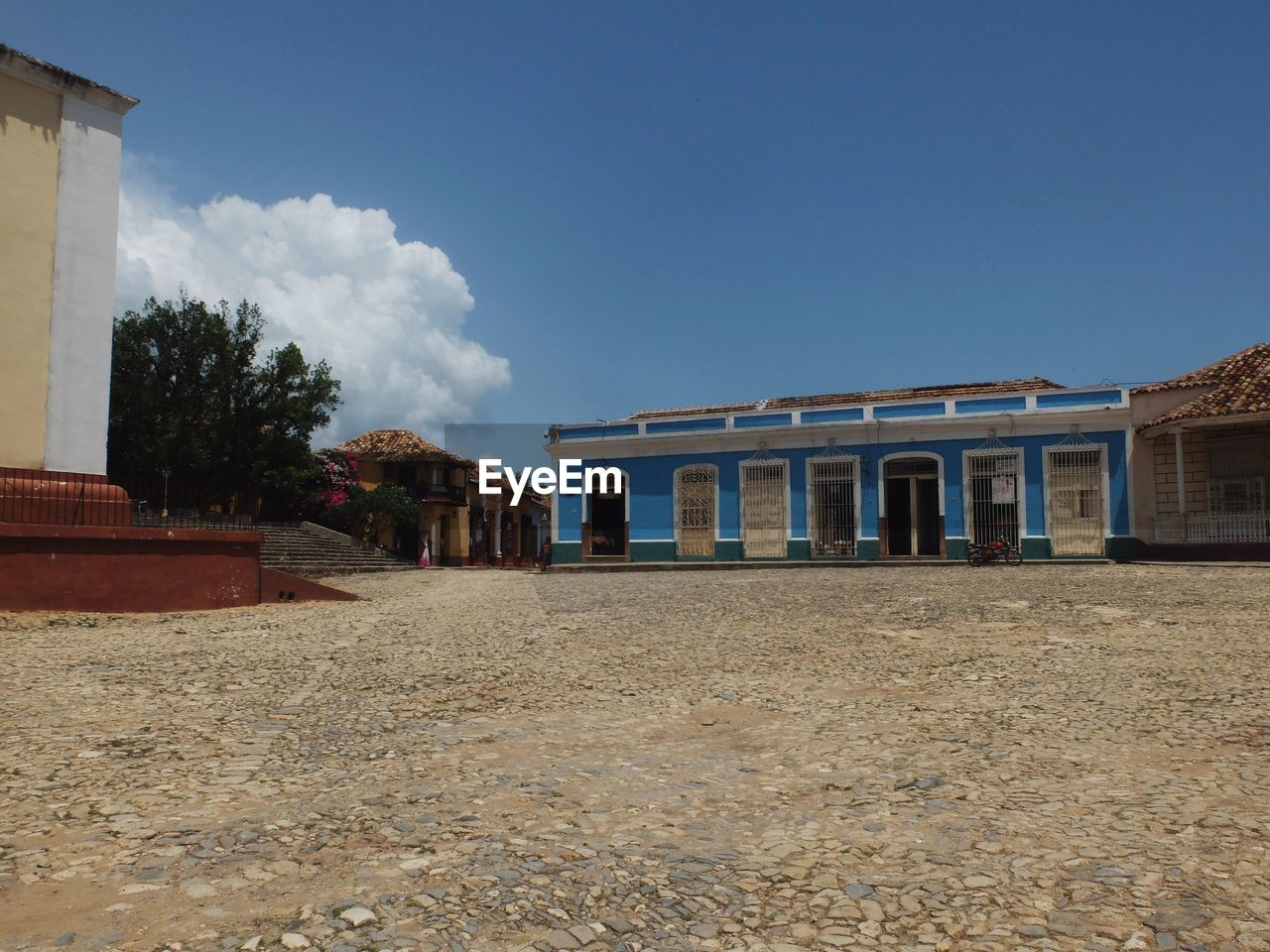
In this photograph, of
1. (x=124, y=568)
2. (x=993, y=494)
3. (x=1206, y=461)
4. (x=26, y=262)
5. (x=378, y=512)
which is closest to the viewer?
(x=124, y=568)

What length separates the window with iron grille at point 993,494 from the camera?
20.1 metres

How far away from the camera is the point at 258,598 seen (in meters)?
11.7

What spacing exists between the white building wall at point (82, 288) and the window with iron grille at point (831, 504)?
49.5 ft

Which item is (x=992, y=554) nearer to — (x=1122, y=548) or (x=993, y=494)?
(x=993, y=494)

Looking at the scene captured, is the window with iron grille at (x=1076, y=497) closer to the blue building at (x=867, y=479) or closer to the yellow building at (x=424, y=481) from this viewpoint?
the blue building at (x=867, y=479)

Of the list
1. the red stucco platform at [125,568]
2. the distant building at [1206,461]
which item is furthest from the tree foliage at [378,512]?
the distant building at [1206,461]

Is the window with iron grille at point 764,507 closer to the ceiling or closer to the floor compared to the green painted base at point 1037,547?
closer to the ceiling

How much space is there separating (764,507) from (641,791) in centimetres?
1837

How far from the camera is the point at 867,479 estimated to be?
21.4 m

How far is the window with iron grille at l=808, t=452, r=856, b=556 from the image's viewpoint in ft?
70.4

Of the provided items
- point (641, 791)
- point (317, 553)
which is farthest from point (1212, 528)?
point (317, 553)

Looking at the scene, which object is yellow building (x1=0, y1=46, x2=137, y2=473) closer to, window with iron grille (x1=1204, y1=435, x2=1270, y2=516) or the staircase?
the staircase

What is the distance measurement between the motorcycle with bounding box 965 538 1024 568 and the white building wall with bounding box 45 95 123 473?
15515 millimetres

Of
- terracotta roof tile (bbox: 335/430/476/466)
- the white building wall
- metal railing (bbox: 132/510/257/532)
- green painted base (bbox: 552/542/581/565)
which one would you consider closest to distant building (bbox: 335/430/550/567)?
terracotta roof tile (bbox: 335/430/476/466)
